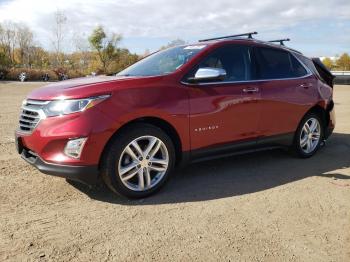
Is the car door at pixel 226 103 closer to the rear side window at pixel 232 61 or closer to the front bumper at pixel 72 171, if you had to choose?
the rear side window at pixel 232 61

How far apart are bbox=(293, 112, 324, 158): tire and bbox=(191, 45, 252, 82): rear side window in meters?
1.42

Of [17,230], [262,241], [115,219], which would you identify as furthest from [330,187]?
A: [17,230]

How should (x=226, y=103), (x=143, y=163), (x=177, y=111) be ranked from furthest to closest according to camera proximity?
(x=226, y=103) → (x=177, y=111) → (x=143, y=163)

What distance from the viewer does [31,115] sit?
167 inches

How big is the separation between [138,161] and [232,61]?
190 cm

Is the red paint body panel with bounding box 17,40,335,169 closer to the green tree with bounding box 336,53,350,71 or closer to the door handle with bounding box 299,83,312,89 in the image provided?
the door handle with bounding box 299,83,312,89

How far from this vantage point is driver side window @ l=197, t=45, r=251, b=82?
→ 16.4ft

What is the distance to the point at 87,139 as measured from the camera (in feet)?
12.8

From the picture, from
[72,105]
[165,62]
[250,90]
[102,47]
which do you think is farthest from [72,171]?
[102,47]

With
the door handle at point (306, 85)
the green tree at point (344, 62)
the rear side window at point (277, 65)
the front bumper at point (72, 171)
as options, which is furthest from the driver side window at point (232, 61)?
the green tree at point (344, 62)

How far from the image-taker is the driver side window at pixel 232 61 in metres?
4.99

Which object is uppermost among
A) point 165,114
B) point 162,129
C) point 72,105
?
point 72,105

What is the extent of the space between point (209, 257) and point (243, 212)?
1.00 metres

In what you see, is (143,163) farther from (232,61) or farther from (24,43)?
(24,43)
